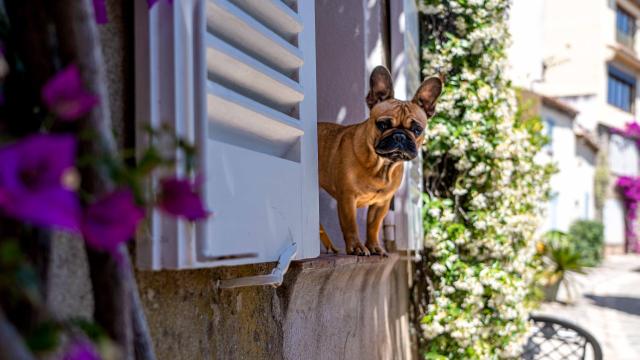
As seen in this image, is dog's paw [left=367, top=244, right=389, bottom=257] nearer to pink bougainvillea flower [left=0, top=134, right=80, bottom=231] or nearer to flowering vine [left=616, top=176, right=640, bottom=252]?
pink bougainvillea flower [left=0, top=134, right=80, bottom=231]

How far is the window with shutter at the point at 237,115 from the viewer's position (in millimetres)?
1389

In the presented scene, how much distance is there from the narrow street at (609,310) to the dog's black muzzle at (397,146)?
640cm

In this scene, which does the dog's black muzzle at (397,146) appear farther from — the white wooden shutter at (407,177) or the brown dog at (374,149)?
the white wooden shutter at (407,177)

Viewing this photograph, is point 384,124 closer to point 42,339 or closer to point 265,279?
point 265,279

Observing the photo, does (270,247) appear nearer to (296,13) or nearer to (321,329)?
(296,13)

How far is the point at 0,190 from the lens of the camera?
0.62 meters

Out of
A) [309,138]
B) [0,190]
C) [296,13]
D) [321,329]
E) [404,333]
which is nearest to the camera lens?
[0,190]

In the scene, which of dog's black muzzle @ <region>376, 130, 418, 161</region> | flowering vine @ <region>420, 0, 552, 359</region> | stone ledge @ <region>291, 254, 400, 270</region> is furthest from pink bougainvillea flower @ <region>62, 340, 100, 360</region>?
flowering vine @ <region>420, 0, 552, 359</region>

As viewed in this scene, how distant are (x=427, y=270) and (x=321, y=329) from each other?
2.34 m

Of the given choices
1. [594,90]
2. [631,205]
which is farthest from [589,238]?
[631,205]

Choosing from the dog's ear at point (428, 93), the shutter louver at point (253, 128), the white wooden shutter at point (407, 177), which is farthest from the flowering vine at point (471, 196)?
the shutter louver at point (253, 128)

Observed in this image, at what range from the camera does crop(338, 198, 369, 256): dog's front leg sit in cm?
298

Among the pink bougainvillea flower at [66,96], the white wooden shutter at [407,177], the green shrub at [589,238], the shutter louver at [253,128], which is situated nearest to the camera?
the pink bougainvillea flower at [66,96]

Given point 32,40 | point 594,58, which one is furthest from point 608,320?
point 594,58
